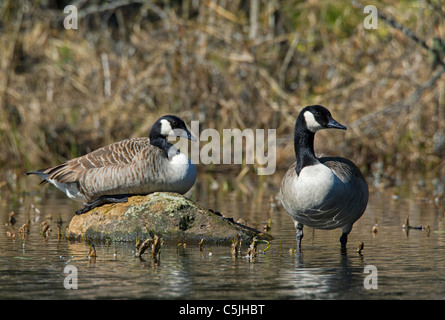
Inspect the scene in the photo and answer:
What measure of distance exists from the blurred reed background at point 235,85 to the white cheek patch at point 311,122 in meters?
7.11

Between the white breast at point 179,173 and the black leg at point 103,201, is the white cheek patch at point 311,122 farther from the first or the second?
the black leg at point 103,201

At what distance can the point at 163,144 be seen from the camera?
9508mm

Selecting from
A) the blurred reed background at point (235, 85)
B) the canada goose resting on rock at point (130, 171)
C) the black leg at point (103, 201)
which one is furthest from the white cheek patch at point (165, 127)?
the blurred reed background at point (235, 85)

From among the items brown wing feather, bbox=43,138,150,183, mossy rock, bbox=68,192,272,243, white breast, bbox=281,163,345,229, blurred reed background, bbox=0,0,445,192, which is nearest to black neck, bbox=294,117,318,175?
white breast, bbox=281,163,345,229

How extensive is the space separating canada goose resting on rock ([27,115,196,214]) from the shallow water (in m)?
0.63

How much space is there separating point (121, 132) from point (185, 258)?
10.1 meters

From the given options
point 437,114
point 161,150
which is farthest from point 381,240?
point 437,114

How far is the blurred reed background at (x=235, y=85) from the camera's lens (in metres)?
16.2

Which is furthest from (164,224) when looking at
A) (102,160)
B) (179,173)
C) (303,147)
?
(303,147)

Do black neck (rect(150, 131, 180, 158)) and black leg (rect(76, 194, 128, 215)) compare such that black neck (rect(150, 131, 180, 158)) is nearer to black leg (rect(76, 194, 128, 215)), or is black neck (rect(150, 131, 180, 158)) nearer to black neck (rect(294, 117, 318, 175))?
black leg (rect(76, 194, 128, 215))

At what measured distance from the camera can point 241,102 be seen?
1686 cm

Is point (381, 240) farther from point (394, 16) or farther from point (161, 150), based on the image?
point (394, 16)

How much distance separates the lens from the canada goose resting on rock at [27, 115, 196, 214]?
9.07 meters

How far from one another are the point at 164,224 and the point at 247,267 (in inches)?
77.6
